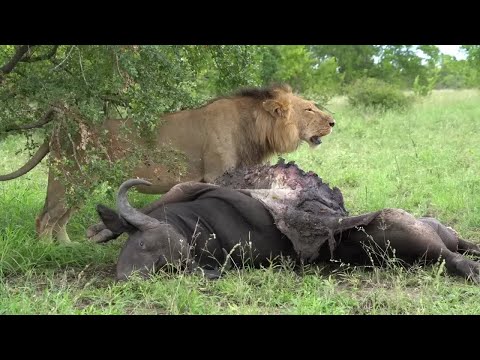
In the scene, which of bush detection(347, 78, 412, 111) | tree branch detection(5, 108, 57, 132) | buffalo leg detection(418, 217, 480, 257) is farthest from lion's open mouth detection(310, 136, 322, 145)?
bush detection(347, 78, 412, 111)

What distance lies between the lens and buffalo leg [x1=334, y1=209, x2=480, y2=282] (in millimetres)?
5219

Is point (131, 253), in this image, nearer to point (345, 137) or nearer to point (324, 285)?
point (324, 285)

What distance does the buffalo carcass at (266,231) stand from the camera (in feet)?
16.7

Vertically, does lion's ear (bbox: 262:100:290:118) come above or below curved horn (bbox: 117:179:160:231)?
above

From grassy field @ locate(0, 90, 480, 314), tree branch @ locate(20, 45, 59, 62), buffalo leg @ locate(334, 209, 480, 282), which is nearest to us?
grassy field @ locate(0, 90, 480, 314)

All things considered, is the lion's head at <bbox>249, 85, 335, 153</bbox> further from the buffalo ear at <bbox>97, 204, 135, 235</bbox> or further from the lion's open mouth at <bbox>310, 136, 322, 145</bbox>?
the buffalo ear at <bbox>97, 204, 135, 235</bbox>

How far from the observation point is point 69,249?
6.12 meters

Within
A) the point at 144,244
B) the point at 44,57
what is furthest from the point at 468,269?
the point at 44,57

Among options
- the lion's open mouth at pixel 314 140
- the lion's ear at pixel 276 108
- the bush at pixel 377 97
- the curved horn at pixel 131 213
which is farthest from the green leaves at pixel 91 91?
the bush at pixel 377 97

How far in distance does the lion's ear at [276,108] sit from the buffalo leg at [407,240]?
2.54 meters

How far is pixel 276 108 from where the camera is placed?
7.56 metres

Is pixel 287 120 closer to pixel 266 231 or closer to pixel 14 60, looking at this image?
pixel 266 231

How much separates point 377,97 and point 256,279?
16.5 meters

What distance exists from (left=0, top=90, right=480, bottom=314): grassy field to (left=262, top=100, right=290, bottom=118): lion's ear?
4.65 ft
